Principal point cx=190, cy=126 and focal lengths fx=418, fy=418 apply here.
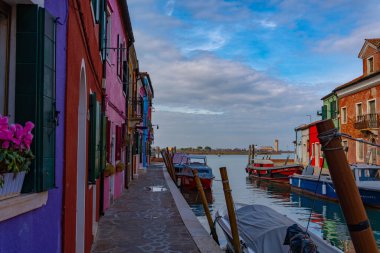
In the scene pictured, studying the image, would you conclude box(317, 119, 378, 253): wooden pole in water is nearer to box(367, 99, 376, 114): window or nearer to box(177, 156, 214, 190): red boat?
box(177, 156, 214, 190): red boat

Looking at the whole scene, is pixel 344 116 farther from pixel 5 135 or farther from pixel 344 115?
pixel 5 135

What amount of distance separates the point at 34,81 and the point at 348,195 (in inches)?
86.4

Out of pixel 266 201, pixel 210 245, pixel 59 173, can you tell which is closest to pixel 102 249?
pixel 210 245

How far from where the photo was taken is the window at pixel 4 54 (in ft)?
8.66

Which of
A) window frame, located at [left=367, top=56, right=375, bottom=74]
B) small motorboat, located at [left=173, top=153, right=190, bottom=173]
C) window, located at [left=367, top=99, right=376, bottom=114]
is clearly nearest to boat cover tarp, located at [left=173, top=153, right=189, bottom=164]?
small motorboat, located at [left=173, top=153, right=190, bottom=173]

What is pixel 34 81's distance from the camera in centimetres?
278

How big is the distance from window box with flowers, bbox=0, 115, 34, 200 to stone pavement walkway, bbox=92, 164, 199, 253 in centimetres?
501

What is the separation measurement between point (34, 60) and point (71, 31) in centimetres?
132

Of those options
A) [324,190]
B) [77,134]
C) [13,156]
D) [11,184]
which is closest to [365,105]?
[324,190]

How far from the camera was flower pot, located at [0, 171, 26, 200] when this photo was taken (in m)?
2.36

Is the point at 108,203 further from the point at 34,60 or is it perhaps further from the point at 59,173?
the point at 34,60

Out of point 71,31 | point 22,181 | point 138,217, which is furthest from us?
point 138,217

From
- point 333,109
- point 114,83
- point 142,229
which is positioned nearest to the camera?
point 142,229

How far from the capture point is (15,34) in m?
2.72
